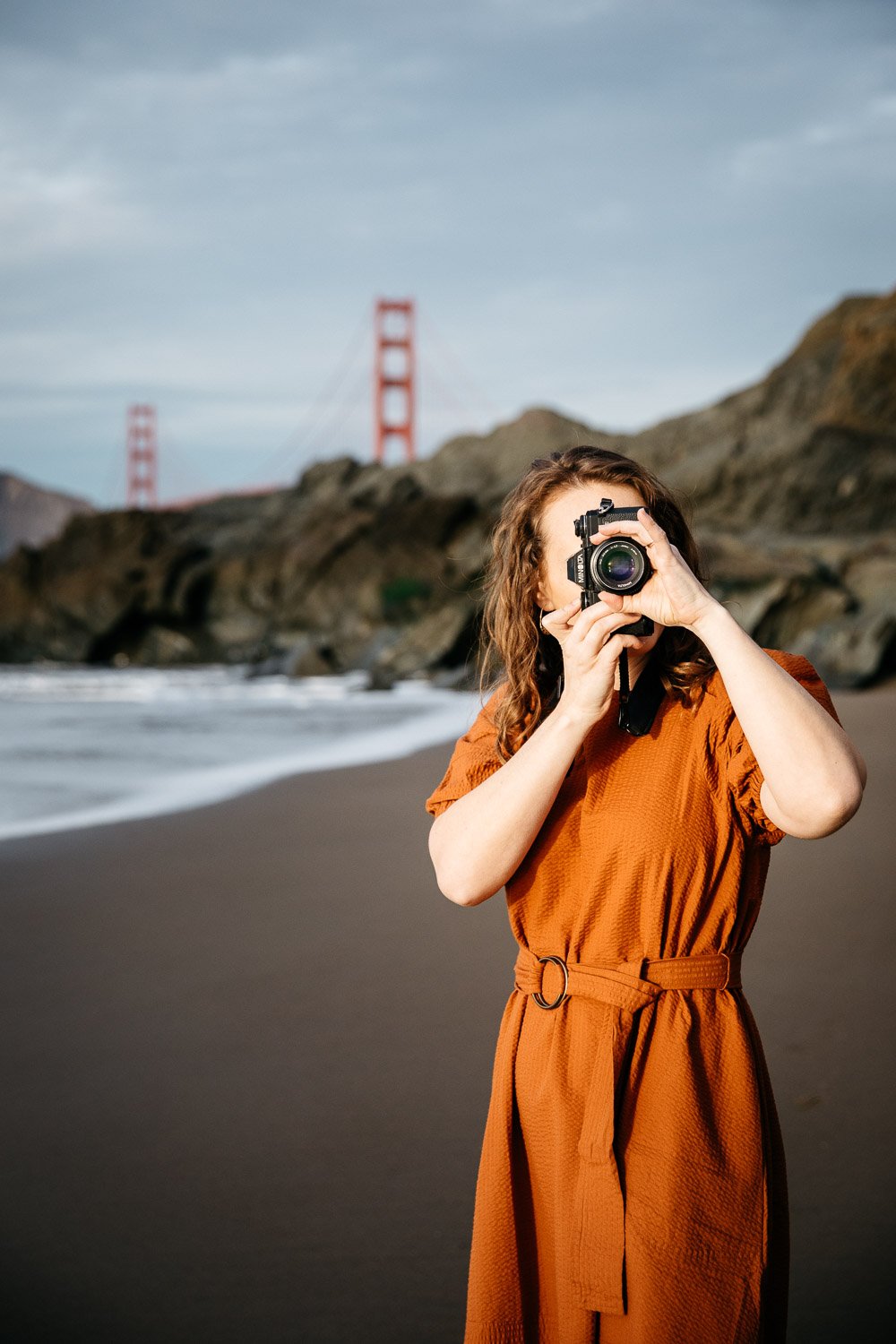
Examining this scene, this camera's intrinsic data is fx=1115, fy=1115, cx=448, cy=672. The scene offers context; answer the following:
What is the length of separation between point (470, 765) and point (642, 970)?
0.27m

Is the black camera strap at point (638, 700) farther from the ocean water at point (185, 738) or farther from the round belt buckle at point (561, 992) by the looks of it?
the ocean water at point (185, 738)

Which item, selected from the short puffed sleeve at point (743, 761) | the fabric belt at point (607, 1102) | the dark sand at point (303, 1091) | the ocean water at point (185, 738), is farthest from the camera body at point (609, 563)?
the ocean water at point (185, 738)

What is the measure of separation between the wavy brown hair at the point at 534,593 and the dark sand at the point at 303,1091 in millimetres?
993

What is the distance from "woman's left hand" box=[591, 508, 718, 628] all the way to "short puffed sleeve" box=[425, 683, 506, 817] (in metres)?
0.23

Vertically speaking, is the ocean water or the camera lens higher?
the camera lens

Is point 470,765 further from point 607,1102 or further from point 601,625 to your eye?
point 607,1102

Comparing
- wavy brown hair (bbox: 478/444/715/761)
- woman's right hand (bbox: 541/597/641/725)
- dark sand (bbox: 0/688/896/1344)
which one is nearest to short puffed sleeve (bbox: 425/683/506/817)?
wavy brown hair (bbox: 478/444/715/761)

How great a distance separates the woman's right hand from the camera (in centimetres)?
101

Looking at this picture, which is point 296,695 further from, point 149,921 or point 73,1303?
point 73,1303

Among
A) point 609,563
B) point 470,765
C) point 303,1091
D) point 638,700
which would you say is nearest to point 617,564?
point 609,563

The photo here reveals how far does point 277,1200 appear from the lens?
1.88 metres

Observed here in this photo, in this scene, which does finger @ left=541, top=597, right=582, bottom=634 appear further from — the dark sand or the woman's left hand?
the dark sand

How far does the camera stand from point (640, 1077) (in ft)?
3.32

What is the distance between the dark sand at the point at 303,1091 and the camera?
166 cm
